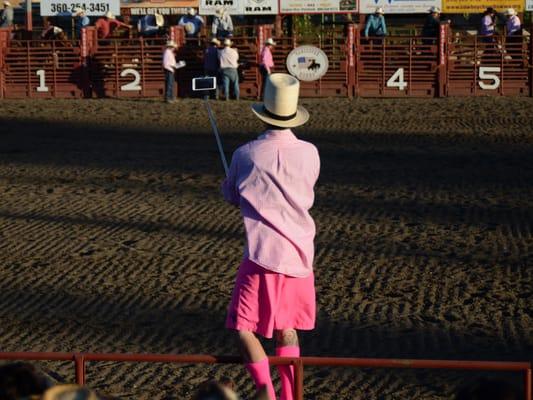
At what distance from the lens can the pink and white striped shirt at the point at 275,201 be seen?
A: 5594mm

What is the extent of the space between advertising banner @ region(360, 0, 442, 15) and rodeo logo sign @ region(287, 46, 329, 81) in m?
3.60

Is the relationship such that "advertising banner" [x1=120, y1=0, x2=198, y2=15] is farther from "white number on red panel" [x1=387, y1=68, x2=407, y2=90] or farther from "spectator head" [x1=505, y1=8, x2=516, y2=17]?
"spectator head" [x1=505, y1=8, x2=516, y2=17]

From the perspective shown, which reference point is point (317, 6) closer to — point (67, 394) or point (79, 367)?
point (79, 367)

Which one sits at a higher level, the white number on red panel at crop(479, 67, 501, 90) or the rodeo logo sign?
the rodeo logo sign

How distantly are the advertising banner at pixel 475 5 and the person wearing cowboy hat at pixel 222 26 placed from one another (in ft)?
18.3

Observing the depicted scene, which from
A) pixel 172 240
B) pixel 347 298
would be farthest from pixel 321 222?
pixel 347 298

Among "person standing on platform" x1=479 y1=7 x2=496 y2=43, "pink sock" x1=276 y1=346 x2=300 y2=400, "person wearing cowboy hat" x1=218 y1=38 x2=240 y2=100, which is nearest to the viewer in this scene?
"pink sock" x1=276 y1=346 x2=300 y2=400

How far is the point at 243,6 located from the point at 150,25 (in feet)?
7.89

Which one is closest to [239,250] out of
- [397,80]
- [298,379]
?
[298,379]

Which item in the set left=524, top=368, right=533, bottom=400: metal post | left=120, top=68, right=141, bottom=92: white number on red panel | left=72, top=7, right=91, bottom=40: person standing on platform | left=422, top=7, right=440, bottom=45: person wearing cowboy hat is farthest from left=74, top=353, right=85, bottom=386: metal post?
left=72, top=7, right=91, bottom=40: person standing on platform

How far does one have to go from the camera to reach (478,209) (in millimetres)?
13859

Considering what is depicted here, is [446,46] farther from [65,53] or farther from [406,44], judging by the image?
[65,53]

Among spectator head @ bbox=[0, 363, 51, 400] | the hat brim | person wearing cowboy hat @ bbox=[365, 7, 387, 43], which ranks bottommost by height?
spectator head @ bbox=[0, 363, 51, 400]

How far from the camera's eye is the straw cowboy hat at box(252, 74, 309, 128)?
575 centimetres
